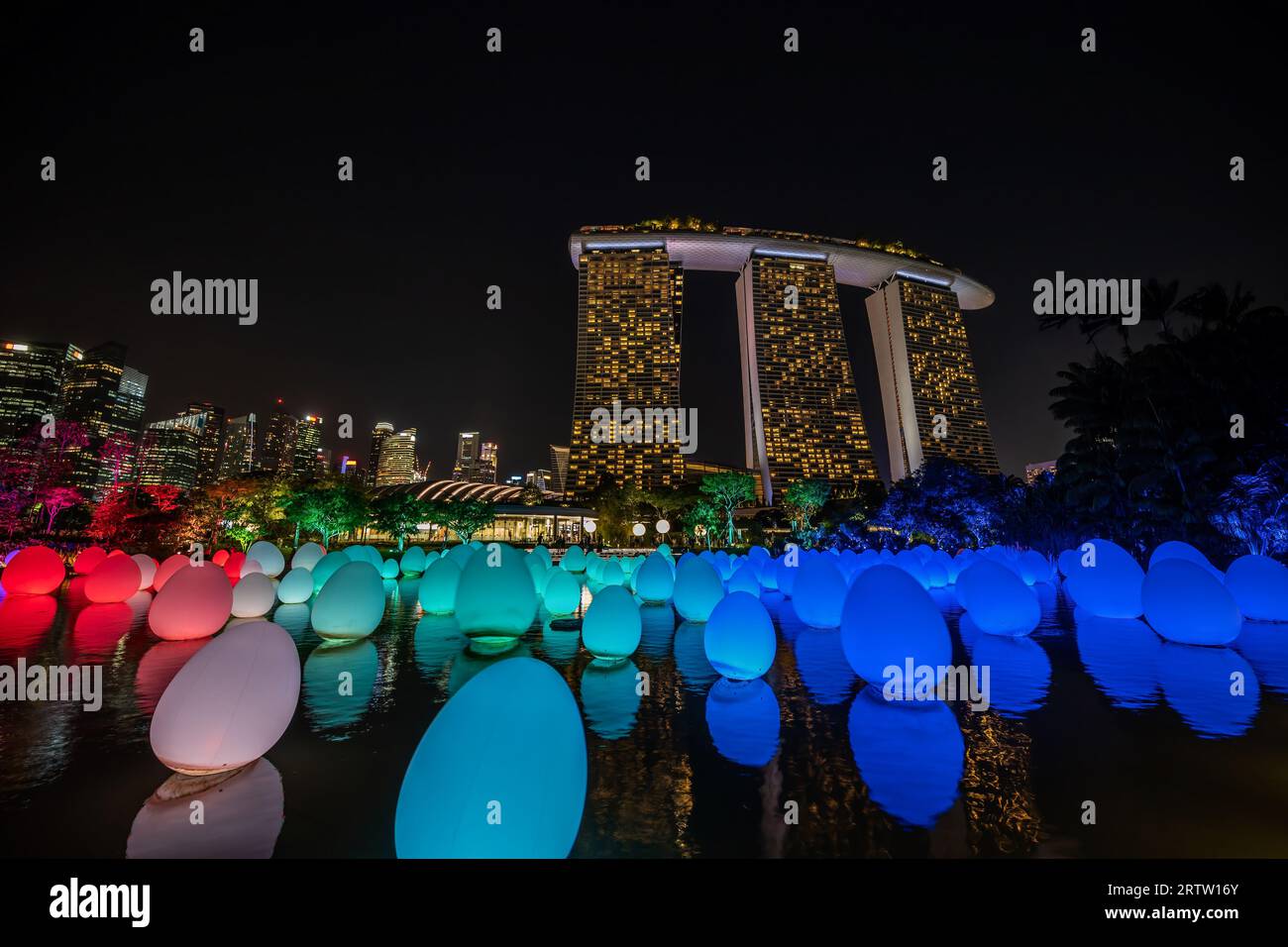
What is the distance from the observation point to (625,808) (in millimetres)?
4535

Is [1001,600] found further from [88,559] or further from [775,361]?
[775,361]

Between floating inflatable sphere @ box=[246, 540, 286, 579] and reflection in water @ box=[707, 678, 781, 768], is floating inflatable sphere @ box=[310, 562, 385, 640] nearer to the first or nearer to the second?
reflection in water @ box=[707, 678, 781, 768]

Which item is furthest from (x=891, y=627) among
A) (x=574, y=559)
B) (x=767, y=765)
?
(x=574, y=559)

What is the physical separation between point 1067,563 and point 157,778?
1960 centimetres

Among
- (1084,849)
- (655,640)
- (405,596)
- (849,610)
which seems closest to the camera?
(1084,849)

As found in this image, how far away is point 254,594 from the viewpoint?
14078 millimetres

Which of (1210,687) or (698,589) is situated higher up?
(698,589)

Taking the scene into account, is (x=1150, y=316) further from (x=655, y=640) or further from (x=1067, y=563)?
(x=655, y=640)

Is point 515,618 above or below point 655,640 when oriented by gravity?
above

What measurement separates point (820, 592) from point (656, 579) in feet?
20.2

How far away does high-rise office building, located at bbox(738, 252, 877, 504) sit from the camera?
8600 cm

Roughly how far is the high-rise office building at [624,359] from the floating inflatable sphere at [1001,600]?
7398cm

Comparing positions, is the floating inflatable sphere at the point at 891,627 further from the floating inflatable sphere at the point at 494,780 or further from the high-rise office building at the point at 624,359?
the high-rise office building at the point at 624,359

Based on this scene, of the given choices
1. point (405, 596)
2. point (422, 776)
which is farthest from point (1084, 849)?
point (405, 596)
